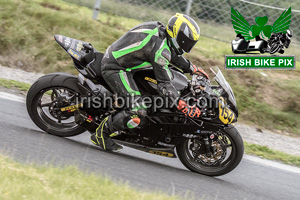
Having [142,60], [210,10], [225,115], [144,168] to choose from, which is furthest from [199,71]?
[210,10]

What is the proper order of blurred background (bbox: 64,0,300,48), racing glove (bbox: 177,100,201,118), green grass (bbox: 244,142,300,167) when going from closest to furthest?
racing glove (bbox: 177,100,201,118) < green grass (bbox: 244,142,300,167) < blurred background (bbox: 64,0,300,48)

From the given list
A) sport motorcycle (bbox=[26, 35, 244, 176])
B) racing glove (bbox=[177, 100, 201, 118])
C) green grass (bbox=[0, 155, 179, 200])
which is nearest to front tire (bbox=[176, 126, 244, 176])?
sport motorcycle (bbox=[26, 35, 244, 176])

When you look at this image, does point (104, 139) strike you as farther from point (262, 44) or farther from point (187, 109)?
point (262, 44)

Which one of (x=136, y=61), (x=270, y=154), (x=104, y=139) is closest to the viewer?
(x=136, y=61)

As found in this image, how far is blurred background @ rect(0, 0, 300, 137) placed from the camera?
8.48 metres

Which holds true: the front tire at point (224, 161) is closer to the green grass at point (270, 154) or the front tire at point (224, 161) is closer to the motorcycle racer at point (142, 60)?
the motorcycle racer at point (142, 60)

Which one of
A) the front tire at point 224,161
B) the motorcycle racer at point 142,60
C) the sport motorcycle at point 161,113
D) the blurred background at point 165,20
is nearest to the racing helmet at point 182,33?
the motorcycle racer at point 142,60

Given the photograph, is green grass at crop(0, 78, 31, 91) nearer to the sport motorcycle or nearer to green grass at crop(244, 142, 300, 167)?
the sport motorcycle

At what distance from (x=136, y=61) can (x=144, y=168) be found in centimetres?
128

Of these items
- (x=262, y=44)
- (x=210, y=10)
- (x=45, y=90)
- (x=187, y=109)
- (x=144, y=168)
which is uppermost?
(x=210, y=10)

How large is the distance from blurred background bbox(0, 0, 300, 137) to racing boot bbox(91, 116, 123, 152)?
348 centimetres

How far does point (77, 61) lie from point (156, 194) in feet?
6.59

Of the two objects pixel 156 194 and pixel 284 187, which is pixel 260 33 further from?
pixel 156 194

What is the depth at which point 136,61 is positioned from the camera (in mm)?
4988
